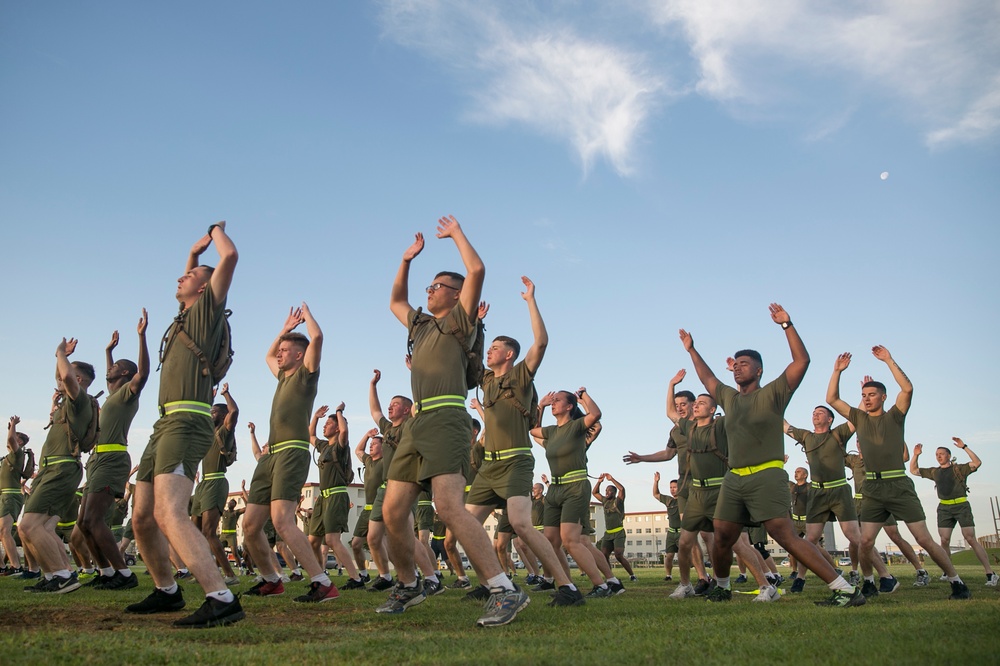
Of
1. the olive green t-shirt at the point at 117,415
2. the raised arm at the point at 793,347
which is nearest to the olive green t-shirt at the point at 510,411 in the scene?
the raised arm at the point at 793,347

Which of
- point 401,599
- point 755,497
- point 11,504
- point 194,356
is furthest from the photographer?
point 11,504

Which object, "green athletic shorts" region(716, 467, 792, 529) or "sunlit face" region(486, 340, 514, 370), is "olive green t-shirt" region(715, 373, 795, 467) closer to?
"green athletic shorts" region(716, 467, 792, 529)

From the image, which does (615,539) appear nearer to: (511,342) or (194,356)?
(511,342)

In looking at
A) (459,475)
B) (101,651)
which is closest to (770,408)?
(459,475)

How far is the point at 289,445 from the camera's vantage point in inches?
375

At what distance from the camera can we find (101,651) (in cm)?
435

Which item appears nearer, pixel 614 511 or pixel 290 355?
pixel 290 355

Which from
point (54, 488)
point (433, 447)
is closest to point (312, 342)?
point (433, 447)

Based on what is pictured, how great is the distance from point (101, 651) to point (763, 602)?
7.26 metres

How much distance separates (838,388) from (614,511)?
47.2 feet

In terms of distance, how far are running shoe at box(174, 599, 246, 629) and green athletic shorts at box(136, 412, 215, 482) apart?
1106 mm

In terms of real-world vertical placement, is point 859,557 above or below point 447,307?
below

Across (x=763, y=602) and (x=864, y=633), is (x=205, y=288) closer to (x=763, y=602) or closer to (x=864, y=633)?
(x=864, y=633)

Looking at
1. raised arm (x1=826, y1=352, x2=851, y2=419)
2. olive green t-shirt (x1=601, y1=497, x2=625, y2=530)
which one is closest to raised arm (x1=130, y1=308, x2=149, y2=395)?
raised arm (x1=826, y1=352, x2=851, y2=419)
